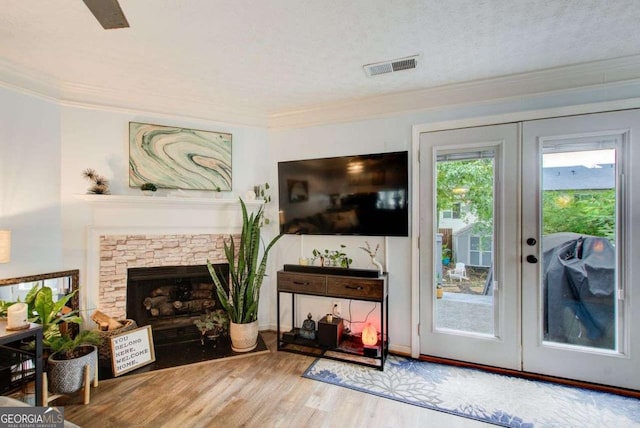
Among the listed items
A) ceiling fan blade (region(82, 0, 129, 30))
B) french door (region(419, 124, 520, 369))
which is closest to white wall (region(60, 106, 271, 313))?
ceiling fan blade (region(82, 0, 129, 30))

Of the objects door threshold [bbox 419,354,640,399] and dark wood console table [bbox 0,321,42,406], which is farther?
door threshold [bbox 419,354,640,399]

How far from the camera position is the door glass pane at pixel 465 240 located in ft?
8.39

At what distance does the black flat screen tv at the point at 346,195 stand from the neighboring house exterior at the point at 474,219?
1.52 feet

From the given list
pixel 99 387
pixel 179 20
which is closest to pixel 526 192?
pixel 179 20

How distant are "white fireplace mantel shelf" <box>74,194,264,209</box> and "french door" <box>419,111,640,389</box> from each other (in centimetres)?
196

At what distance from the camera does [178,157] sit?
2910mm

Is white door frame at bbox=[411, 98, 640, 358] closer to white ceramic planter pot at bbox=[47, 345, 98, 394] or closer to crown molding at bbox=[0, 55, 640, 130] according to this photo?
crown molding at bbox=[0, 55, 640, 130]

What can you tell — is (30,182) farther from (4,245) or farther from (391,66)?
(391,66)

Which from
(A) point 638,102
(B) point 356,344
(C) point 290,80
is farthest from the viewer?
(B) point 356,344

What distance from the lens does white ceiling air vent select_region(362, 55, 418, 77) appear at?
85.0 inches

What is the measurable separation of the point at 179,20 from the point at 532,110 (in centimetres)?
273

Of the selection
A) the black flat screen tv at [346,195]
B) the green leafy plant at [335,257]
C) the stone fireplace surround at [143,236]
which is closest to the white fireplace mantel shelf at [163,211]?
the stone fireplace surround at [143,236]

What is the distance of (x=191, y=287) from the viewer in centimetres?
315

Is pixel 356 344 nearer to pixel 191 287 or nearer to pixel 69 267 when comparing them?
pixel 191 287
